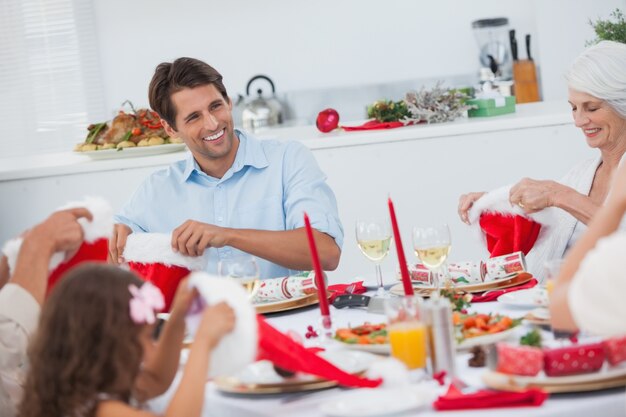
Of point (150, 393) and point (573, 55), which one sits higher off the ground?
point (573, 55)

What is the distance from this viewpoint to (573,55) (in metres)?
5.41

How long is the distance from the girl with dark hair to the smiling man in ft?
3.83

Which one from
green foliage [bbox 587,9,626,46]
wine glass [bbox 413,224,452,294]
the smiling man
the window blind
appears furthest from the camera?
the window blind

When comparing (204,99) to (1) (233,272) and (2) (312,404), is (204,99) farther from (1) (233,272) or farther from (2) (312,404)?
(2) (312,404)

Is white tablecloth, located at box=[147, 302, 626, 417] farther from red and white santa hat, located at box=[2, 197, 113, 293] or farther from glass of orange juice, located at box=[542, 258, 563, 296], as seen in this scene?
red and white santa hat, located at box=[2, 197, 113, 293]

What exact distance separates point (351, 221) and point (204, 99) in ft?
4.47

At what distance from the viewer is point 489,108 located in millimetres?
4211

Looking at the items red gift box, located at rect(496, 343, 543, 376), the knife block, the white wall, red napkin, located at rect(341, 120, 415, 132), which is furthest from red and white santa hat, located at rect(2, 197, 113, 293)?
the white wall

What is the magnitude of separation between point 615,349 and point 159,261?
1.24 m

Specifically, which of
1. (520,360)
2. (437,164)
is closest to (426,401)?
(520,360)

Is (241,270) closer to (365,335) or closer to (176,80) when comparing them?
(365,335)

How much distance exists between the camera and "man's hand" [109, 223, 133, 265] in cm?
259

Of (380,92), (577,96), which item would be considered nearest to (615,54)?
(577,96)

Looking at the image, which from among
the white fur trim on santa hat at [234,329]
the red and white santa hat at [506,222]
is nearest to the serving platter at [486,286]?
the red and white santa hat at [506,222]
